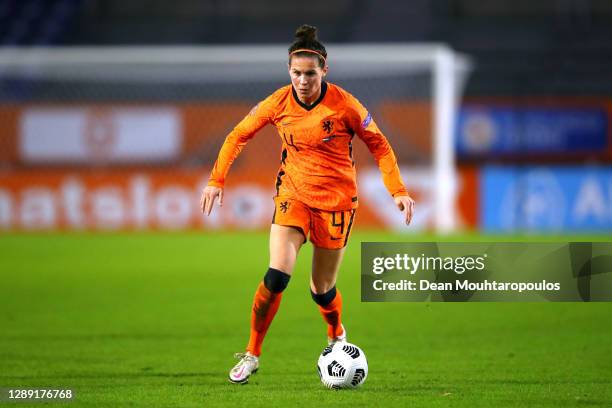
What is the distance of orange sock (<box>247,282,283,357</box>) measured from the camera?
6.34 meters

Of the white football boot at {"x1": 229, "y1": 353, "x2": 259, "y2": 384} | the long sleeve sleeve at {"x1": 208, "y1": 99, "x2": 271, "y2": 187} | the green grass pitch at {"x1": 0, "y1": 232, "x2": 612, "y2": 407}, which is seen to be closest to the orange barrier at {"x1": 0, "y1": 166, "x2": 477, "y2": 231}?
the green grass pitch at {"x1": 0, "y1": 232, "x2": 612, "y2": 407}

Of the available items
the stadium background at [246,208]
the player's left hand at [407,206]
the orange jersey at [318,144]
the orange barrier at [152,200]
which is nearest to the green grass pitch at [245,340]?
the stadium background at [246,208]

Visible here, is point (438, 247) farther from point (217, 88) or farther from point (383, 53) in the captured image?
point (217, 88)

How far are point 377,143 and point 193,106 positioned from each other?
15.0 meters

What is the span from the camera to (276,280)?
6.22 m

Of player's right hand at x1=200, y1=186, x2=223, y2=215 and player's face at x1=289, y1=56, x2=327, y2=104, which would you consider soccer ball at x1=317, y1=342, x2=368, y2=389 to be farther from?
player's face at x1=289, y1=56, x2=327, y2=104

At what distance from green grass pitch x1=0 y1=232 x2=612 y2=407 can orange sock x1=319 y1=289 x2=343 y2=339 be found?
28cm

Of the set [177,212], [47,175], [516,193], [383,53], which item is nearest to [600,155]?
[516,193]

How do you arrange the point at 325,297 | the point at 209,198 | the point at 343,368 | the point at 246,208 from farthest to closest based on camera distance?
the point at 246,208 < the point at 325,297 < the point at 209,198 < the point at 343,368

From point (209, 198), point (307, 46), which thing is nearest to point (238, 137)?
point (209, 198)

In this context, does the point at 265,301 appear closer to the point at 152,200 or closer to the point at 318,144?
the point at 318,144

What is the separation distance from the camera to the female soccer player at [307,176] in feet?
20.6

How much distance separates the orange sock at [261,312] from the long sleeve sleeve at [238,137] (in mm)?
690

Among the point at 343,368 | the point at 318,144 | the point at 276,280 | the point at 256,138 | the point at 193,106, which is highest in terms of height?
the point at 193,106
